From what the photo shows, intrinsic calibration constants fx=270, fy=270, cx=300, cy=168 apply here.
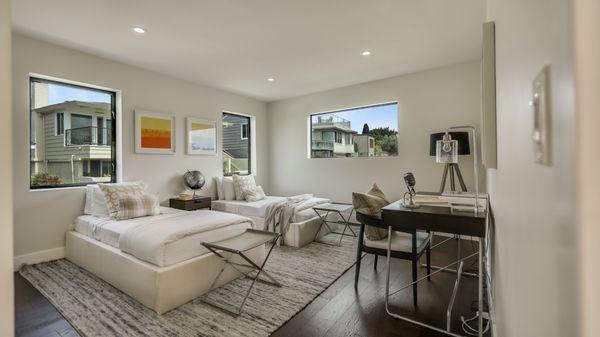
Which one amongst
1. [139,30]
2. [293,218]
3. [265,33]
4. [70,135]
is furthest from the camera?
[293,218]

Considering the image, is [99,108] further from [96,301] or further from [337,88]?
[337,88]

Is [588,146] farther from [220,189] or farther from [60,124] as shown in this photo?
[220,189]

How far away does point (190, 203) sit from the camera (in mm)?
4125

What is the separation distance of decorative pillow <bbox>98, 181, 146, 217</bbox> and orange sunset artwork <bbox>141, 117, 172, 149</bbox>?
85cm

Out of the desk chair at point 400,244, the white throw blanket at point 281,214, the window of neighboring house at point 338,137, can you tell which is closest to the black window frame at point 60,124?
the white throw blanket at point 281,214

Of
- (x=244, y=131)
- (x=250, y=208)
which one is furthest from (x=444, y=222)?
(x=244, y=131)

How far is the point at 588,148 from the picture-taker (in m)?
0.30

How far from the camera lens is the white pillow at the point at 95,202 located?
3.24 meters

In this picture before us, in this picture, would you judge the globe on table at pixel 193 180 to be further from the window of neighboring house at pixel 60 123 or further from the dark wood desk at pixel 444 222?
the dark wood desk at pixel 444 222

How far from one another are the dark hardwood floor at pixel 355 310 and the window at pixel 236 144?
3.36m

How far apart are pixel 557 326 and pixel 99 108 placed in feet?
15.4

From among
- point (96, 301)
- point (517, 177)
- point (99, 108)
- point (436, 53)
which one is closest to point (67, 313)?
point (96, 301)

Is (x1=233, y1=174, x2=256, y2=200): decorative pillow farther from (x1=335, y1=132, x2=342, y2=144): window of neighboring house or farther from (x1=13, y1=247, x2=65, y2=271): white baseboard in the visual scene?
(x1=13, y1=247, x2=65, y2=271): white baseboard

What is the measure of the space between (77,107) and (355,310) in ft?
13.6
